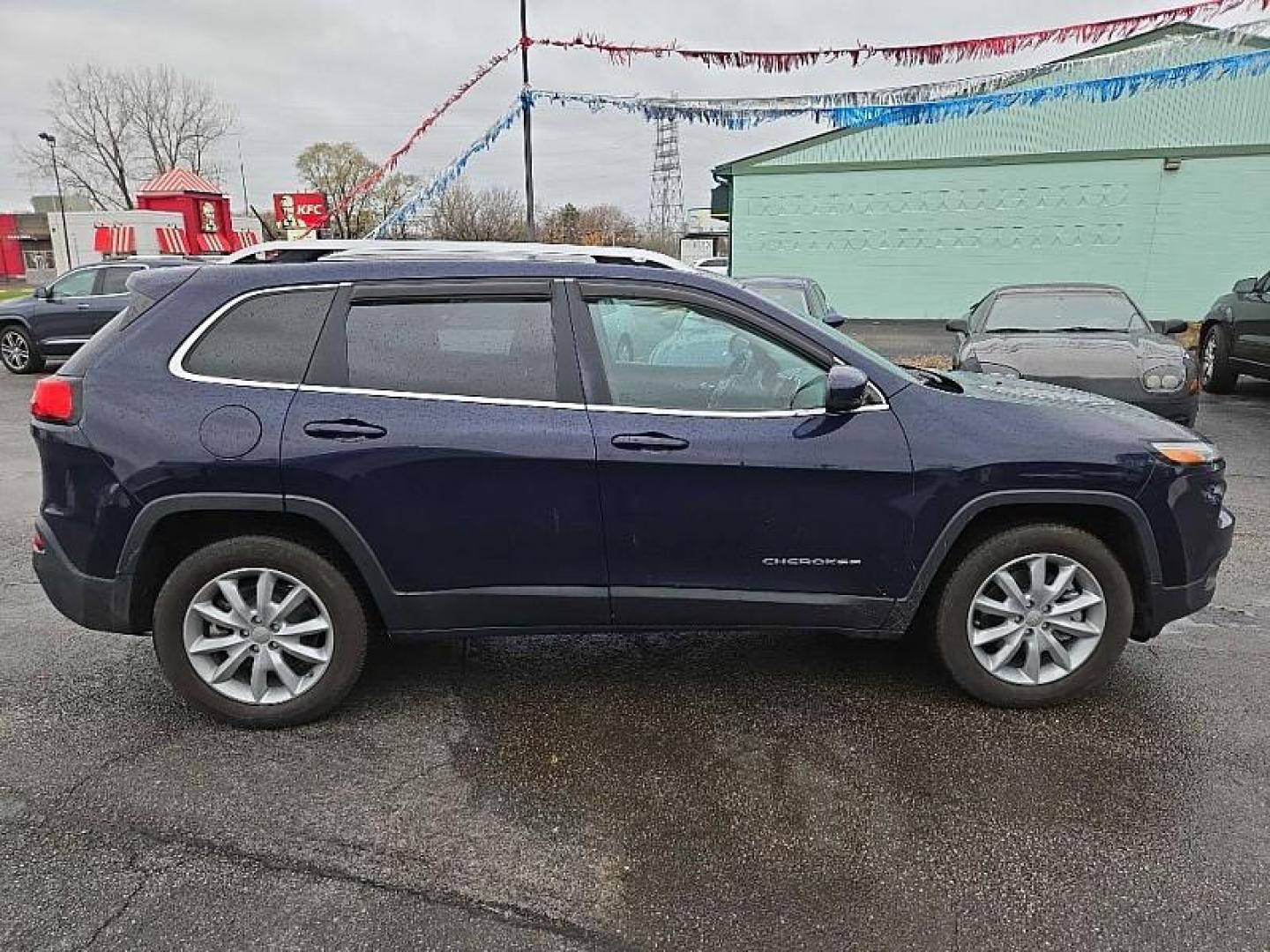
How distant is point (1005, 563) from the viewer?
10.6ft

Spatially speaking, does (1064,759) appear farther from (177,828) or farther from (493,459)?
(177,828)

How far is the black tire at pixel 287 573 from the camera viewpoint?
318 centimetres

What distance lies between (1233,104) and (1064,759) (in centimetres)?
2118

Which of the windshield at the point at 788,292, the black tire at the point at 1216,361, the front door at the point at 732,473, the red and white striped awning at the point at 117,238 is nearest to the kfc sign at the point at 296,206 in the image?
the red and white striped awning at the point at 117,238

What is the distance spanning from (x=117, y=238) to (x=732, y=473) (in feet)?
129

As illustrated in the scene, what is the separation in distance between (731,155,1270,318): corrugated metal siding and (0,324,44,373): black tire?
1487cm

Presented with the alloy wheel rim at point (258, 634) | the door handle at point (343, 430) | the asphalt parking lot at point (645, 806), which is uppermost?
the door handle at point (343, 430)

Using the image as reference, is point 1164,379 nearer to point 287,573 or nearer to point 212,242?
point 287,573

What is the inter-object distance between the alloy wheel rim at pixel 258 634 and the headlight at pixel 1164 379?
639cm

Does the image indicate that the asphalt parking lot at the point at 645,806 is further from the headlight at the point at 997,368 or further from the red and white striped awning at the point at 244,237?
the red and white striped awning at the point at 244,237

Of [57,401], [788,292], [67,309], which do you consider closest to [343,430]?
[57,401]

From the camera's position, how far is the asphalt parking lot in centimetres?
231

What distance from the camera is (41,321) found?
13.5 metres

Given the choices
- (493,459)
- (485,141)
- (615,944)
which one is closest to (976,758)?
(615,944)
